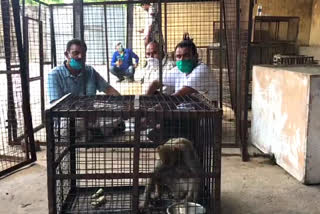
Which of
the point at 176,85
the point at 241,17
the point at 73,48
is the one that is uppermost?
the point at 241,17

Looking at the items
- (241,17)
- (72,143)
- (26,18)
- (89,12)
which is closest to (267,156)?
(241,17)

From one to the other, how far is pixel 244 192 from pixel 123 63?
5113 millimetres

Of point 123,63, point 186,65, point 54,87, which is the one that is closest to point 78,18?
point 54,87

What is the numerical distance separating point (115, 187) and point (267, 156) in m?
1.76

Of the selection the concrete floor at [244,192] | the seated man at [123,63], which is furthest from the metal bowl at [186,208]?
the seated man at [123,63]

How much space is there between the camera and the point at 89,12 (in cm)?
463

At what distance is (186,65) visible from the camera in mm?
3912

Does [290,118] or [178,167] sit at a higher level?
[290,118]

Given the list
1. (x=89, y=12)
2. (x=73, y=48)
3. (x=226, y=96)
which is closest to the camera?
(x=73, y=48)

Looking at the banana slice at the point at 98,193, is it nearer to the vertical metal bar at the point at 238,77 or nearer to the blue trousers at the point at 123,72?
the vertical metal bar at the point at 238,77

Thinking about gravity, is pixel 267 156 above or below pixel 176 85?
below

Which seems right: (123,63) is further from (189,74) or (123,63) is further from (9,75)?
(9,75)

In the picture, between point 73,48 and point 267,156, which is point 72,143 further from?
point 267,156

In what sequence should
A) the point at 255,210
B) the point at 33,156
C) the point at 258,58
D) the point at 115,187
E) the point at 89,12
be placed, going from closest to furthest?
the point at 255,210 → the point at 115,187 → the point at 33,156 → the point at 89,12 → the point at 258,58
